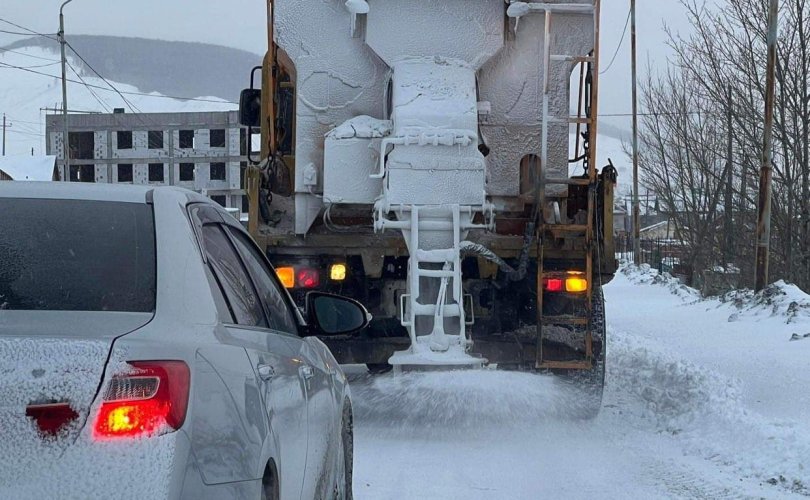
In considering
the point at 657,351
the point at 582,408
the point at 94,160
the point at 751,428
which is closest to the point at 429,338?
the point at 582,408

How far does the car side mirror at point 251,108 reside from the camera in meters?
10.2

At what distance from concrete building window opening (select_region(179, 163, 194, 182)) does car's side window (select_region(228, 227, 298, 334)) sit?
67671mm

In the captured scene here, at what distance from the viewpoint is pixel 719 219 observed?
101 feet

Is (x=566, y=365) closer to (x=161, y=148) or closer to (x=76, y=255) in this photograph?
(x=76, y=255)

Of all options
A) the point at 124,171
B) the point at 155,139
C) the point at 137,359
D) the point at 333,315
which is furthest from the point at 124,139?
the point at 137,359

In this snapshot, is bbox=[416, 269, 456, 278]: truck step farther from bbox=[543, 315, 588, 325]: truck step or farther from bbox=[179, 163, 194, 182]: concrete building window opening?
bbox=[179, 163, 194, 182]: concrete building window opening

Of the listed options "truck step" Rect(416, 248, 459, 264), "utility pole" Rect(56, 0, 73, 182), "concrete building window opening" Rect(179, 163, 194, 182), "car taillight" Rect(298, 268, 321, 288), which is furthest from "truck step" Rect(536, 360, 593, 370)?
"concrete building window opening" Rect(179, 163, 194, 182)

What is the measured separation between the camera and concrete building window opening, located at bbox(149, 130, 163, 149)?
7144 cm

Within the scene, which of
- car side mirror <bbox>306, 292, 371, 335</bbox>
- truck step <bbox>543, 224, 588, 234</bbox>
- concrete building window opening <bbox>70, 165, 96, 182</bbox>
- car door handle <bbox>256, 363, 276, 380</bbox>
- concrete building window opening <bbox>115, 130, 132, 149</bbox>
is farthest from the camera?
concrete building window opening <bbox>115, 130, 132, 149</bbox>

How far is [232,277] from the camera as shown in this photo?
11.4 ft

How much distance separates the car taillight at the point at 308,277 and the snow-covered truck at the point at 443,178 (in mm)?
11

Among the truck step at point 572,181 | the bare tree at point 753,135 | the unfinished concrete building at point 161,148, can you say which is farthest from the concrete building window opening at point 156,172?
the truck step at point 572,181

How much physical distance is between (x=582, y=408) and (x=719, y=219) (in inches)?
918

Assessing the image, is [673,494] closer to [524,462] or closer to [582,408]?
[524,462]
